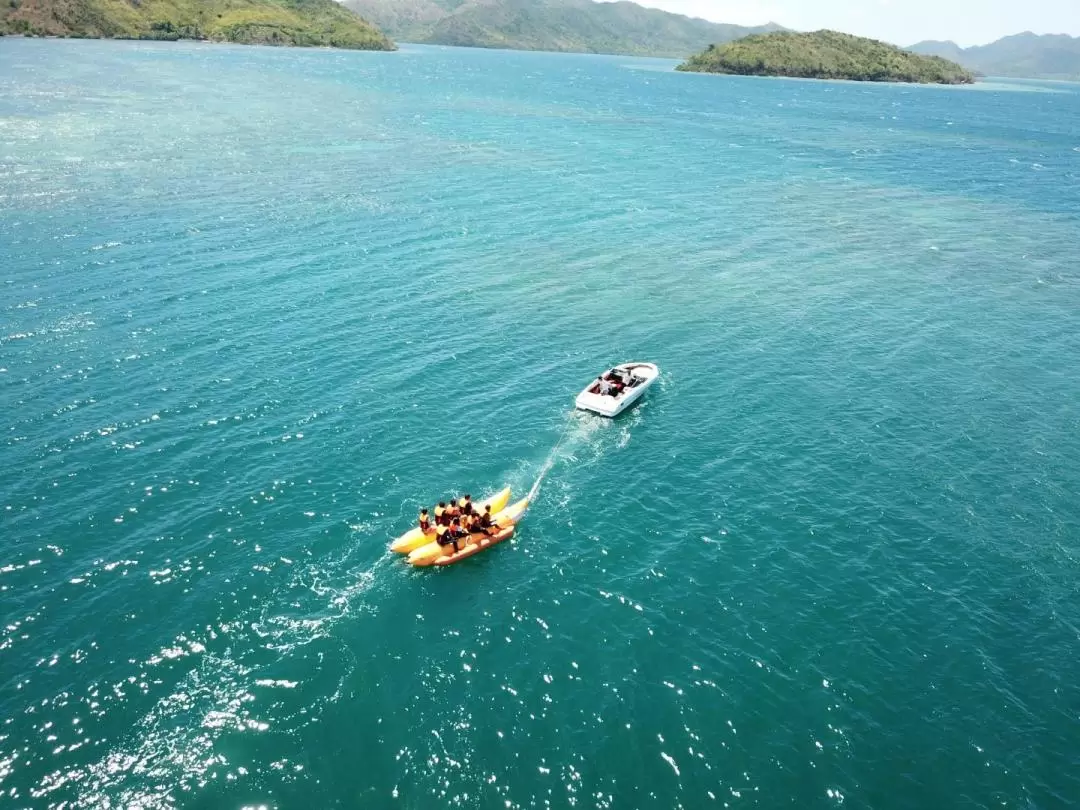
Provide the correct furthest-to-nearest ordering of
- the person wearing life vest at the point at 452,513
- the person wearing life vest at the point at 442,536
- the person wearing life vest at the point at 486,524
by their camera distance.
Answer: the person wearing life vest at the point at 486,524, the person wearing life vest at the point at 452,513, the person wearing life vest at the point at 442,536

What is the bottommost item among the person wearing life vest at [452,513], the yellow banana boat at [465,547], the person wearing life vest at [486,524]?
the yellow banana boat at [465,547]

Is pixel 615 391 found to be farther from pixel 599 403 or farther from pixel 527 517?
pixel 527 517

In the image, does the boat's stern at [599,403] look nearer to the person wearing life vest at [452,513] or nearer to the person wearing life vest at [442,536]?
the person wearing life vest at [452,513]

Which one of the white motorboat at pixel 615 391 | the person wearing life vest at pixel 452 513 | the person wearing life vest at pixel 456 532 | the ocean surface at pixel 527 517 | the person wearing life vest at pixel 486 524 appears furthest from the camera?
the white motorboat at pixel 615 391

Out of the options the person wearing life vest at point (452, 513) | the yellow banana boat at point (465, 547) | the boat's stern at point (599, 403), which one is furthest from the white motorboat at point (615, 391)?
the person wearing life vest at point (452, 513)

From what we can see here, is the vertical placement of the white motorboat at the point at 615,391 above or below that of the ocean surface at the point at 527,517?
above


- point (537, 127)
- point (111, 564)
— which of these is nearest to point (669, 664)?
point (111, 564)

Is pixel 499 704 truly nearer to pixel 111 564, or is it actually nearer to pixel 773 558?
pixel 773 558
